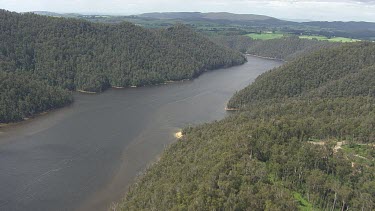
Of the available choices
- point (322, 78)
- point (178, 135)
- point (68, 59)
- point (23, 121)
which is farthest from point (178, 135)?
point (68, 59)

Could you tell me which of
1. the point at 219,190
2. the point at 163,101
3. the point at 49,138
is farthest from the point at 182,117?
the point at 219,190

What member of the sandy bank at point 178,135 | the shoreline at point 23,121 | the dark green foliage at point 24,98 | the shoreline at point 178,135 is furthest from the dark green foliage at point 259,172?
the dark green foliage at point 24,98

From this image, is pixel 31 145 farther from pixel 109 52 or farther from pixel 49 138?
pixel 109 52

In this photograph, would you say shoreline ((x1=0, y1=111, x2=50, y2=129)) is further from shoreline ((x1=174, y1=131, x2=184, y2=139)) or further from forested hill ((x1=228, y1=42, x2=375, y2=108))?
forested hill ((x1=228, y1=42, x2=375, y2=108))

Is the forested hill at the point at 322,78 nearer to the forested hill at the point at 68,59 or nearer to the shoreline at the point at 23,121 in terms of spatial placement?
the forested hill at the point at 68,59

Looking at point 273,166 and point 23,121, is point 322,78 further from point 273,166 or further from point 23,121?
point 23,121

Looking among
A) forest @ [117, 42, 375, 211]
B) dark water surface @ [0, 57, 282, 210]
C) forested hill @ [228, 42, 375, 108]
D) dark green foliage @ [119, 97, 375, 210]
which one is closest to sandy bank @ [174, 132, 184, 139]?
dark water surface @ [0, 57, 282, 210]
